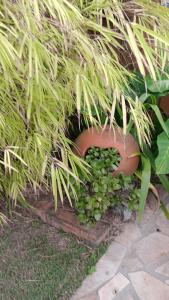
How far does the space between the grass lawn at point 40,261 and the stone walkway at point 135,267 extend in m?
0.07

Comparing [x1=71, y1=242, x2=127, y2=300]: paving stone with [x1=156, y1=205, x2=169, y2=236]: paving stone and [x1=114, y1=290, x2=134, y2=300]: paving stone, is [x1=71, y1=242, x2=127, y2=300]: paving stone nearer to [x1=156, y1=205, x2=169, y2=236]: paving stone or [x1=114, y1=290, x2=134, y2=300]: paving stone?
[x1=114, y1=290, x2=134, y2=300]: paving stone

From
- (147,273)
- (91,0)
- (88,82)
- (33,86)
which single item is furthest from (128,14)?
(147,273)

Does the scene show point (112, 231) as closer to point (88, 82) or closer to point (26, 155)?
point (26, 155)

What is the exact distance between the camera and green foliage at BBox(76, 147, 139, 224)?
7.20 feet

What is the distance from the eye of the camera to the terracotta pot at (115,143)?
2.31 metres

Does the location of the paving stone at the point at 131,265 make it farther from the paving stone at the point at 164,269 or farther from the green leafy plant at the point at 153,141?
the green leafy plant at the point at 153,141

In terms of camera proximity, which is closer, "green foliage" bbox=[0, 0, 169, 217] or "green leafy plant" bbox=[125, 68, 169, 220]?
"green foliage" bbox=[0, 0, 169, 217]

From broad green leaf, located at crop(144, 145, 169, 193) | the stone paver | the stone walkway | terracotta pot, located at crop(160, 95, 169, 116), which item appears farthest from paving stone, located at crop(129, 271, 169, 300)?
terracotta pot, located at crop(160, 95, 169, 116)

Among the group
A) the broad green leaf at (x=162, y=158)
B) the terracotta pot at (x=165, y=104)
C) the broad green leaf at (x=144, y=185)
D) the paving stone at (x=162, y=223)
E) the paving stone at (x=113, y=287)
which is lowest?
the paving stone at (x=113, y=287)

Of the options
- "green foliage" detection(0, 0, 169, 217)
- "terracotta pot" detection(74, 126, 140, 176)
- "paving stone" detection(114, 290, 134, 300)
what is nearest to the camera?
"green foliage" detection(0, 0, 169, 217)

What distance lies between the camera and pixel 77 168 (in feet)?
7.47

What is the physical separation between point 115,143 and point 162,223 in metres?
0.63

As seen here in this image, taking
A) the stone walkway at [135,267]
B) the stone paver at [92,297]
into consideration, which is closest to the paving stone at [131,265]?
the stone walkway at [135,267]

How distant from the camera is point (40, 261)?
2.16m
